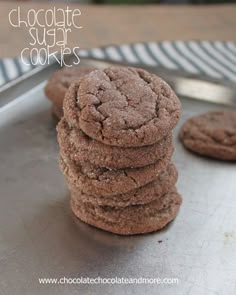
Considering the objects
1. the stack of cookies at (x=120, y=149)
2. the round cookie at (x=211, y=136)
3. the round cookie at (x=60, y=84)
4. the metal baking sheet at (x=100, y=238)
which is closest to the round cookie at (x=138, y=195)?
the stack of cookies at (x=120, y=149)

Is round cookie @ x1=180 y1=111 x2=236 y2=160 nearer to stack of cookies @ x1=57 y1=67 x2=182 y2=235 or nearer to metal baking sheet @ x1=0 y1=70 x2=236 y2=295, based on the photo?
metal baking sheet @ x1=0 y1=70 x2=236 y2=295

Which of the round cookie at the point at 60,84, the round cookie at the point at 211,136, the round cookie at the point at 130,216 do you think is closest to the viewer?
the round cookie at the point at 130,216

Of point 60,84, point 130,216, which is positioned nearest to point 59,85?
point 60,84

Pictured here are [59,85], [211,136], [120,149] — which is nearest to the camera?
[120,149]

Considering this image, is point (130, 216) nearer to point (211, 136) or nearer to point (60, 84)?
point (211, 136)

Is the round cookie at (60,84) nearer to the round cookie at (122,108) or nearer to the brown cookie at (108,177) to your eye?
the round cookie at (122,108)

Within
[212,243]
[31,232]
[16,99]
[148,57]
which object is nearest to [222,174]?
[212,243]

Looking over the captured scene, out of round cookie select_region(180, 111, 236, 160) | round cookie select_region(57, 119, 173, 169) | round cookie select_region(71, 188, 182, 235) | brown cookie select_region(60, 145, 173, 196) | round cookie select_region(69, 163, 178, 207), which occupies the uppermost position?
round cookie select_region(57, 119, 173, 169)

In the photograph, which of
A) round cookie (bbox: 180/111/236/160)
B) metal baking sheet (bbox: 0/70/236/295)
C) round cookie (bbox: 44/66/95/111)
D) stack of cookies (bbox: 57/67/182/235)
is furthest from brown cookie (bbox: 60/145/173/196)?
round cookie (bbox: 44/66/95/111)
